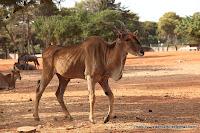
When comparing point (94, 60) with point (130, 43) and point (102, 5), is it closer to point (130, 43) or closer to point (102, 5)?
point (130, 43)

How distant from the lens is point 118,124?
6191 millimetres

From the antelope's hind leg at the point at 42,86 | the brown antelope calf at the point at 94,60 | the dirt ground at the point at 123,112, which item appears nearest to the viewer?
the dirt ground at the point at 123,112

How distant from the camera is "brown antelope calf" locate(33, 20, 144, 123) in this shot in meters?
6.21

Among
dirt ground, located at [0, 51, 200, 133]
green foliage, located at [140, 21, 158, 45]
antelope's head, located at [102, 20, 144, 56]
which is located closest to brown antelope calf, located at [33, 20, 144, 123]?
antelope's head, located at [102, 20, 144, 56]

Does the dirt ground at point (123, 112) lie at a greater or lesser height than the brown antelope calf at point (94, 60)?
lesser

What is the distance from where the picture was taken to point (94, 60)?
248 inches

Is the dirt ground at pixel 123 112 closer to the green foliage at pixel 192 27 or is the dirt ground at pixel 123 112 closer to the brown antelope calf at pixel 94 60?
the brown antelope calf at pixel 94 60

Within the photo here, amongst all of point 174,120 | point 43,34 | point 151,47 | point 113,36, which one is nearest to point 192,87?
point 174,120

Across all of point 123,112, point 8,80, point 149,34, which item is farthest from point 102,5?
point 123,112

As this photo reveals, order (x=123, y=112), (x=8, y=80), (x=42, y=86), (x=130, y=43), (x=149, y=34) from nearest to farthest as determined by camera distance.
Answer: (x=130, y=43), (x=42, y=86), (x=123, y=112), (x=8, y=80), (x=149, y=34)

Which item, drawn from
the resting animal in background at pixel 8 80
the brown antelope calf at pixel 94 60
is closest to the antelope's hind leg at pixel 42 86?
the brown antelope calf at pixel 94 60

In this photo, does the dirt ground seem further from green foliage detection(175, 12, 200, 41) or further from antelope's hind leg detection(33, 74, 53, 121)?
green foliage detection(175, 12, 200, 41)

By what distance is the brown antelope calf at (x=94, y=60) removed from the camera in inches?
245

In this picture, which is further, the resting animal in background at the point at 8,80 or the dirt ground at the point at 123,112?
the resting animal in background at the point at 8,80
